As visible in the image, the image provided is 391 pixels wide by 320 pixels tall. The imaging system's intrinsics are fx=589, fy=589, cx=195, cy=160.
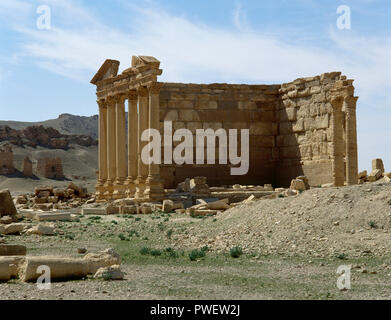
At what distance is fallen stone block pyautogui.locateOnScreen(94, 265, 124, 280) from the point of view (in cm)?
954

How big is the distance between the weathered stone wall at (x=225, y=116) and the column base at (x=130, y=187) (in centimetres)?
181

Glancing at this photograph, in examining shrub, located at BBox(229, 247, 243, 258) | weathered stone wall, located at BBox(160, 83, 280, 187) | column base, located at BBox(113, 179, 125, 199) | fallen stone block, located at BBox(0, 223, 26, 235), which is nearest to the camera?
shrub, located at BBox(229, 247, 243, 258)

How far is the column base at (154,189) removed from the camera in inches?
1053

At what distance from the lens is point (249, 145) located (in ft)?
105

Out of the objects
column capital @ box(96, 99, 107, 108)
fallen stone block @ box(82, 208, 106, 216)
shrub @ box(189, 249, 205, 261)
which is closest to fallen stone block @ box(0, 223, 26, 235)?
fallen stone block @ box(82, 208, 106, 216)

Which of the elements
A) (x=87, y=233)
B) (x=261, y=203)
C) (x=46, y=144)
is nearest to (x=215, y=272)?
(x=261, y=203)

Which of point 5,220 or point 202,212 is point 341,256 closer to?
point 202,212

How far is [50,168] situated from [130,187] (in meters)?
47.8

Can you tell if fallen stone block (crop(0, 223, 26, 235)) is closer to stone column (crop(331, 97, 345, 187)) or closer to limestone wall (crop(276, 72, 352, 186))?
stone column (crop(331, 97, 345, 187))

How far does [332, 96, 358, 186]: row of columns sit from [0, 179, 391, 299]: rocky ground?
10235 millimetres

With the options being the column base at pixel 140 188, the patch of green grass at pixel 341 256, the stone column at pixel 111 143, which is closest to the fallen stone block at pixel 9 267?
the patch of green grass at pixel 341 256

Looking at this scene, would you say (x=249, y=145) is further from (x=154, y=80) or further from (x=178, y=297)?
(x=178, y=297)

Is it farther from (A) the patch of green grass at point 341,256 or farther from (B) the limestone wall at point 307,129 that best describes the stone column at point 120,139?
(A) the patch of green grass at point 341,256
